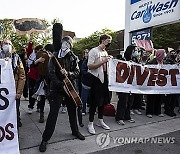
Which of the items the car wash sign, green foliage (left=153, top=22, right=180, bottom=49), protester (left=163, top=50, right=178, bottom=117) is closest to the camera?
protester (left=163, top=50, right=178, bottom=117)

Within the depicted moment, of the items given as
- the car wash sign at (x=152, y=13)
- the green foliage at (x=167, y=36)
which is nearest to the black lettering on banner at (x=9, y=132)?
the car wash sign at (x=152, y=13)

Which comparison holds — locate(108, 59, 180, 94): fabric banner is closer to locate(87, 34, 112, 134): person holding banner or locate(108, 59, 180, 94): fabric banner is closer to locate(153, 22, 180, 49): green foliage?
locate(87, 34, 112, 134): person holding banner

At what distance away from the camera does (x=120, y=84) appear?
18.7 ft

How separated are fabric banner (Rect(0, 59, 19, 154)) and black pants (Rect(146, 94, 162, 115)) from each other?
3.83 m

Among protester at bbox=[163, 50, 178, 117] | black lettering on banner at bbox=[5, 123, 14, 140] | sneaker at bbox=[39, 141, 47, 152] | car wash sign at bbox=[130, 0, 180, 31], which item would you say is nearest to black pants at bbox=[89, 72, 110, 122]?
sneaker at bbox=[39, 141, 47, 152]

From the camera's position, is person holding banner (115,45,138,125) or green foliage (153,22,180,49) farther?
green foliage (153,22,180,49)

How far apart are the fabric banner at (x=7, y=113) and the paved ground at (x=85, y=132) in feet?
1.48

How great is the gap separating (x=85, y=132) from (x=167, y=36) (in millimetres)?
22766

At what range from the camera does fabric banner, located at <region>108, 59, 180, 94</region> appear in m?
5.62

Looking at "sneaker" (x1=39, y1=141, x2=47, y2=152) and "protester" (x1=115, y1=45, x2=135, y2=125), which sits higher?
"protester" (x1=115, y1=45, x2=135, y2=125)

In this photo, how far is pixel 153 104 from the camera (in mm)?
6402

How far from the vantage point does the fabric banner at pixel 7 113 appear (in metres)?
3.46

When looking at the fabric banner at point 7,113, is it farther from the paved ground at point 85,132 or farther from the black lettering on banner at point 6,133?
the paved ground at point 85,132

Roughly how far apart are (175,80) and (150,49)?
1764 mm
